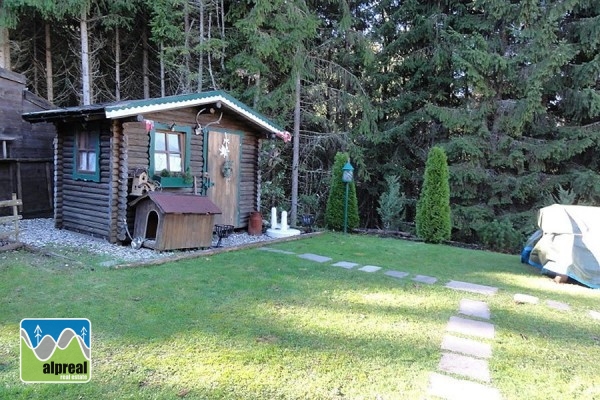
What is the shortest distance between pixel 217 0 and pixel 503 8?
772 cm

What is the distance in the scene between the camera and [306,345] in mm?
3182

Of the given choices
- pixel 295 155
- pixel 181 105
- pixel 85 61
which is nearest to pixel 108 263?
pixel 181 105

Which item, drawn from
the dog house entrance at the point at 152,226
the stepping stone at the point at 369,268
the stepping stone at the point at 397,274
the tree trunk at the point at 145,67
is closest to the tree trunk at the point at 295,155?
the dog house entrance at the point at 152,226

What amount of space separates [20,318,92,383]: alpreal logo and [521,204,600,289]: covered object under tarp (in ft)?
20.3

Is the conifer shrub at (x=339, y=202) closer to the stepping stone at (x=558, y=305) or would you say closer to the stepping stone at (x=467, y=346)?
the stepping stone at (x=558, y=305)

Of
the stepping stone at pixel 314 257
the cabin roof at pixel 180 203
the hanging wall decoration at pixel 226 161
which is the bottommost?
the stepping stone at pixel 314 257


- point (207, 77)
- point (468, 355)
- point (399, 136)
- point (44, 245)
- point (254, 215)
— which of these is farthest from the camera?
point (399, 136)

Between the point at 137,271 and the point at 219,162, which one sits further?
the point at 219,162

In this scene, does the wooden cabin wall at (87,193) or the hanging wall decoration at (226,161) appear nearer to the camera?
the wooden cabin wall at (87,193)

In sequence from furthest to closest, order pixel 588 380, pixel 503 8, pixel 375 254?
pixel 503 8
pixel 375 254
pixel 588 380

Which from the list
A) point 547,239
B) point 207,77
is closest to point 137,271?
point 547,239

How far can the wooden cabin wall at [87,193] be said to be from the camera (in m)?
7.03

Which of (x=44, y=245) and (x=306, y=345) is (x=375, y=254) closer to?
(x=306, y=345)

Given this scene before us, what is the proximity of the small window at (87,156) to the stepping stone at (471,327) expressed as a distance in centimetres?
621
